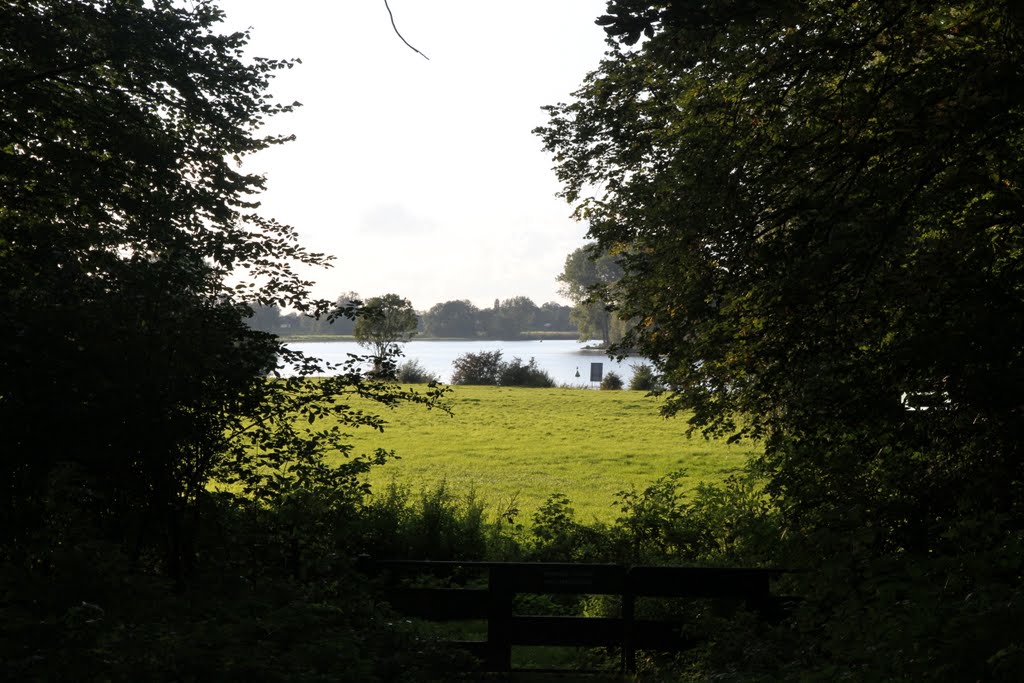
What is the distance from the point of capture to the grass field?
1897cm

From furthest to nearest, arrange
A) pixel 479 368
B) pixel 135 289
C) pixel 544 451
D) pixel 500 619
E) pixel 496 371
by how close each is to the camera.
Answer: pixel 479 368 < pixel 496 371 < pixel 544 451 < pixel 500 619 < pixel 135 289

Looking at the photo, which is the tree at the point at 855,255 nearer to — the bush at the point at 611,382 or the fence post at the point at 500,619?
the fence post at the point at 500,619

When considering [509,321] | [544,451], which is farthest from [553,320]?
[544,451]

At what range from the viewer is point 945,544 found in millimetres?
6980

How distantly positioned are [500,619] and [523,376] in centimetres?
3963

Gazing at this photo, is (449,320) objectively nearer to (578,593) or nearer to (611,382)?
(611,382)

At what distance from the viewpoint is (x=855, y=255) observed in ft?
24.9

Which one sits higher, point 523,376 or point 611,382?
point 523,376

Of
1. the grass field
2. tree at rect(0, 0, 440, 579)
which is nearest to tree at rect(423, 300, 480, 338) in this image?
the grass field

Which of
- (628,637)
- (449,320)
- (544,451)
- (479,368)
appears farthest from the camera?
(449,320)

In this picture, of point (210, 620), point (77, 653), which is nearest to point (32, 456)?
point (210, 620)

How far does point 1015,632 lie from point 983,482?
2235mm

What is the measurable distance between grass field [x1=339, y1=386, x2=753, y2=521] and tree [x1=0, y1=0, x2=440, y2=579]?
5.81 metres

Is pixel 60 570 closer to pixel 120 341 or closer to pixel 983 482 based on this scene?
pixel 120 341
